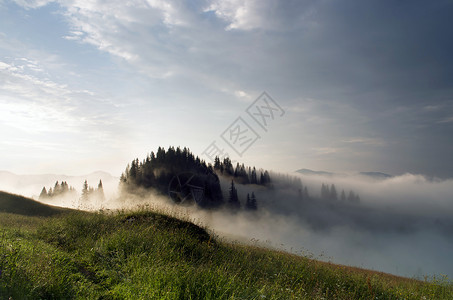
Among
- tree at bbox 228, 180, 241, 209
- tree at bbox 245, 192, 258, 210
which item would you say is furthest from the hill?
tree at bbox 245, 192, 258, 210

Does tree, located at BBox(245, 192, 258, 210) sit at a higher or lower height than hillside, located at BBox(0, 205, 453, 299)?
lower

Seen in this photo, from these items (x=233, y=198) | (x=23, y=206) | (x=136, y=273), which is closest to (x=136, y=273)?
(x=136, y=273)

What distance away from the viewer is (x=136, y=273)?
21.7ft

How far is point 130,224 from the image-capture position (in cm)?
1358

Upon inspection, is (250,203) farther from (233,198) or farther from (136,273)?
(136,273)

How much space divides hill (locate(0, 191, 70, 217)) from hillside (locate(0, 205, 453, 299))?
1788cm

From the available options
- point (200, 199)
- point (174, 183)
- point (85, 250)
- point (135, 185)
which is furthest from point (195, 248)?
point (200, 199)

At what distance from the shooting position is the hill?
27031 millimetres

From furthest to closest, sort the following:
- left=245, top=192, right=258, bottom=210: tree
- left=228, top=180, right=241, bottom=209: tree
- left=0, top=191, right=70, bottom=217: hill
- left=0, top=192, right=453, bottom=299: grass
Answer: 1. left=245, top=192, right=258, bottom=210: tree
2. left=228, top=180, right=241, bottom=209: tree
3. left=0, top=191, right=70, bottom=217: hill
4. left=0, top=192, right=453, bottom=299: grass

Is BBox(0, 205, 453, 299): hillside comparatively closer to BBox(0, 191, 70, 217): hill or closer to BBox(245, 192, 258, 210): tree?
BBox(0, 191, 70, 217): hill

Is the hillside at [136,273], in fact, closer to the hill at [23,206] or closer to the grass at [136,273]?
the grass at [136,273]

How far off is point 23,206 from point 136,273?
30.0 meters

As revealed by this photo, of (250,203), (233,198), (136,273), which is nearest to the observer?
(136,273)

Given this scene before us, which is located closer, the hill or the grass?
the grass
